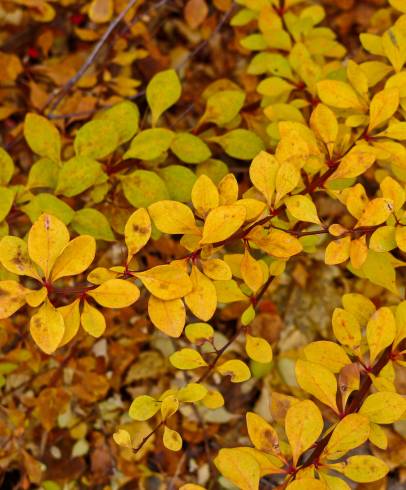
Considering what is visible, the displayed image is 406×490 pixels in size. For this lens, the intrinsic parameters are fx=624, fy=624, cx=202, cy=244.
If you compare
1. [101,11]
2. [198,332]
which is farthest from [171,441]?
[101,11]

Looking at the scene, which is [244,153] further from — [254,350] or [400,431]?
[400,431]

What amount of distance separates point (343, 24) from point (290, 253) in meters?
1.05

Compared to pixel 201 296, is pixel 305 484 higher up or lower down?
lower down

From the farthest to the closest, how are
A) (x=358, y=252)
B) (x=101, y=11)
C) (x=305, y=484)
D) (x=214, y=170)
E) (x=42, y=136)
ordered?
1. (x=101, y=11)
2. (x=214, y=170)
3. (x=42, y=136)
4. (x=358, y=252)
5. (x=305, y=484)

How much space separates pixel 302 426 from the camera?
831 millimetres

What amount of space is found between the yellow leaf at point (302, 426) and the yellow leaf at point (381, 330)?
0.14 meters

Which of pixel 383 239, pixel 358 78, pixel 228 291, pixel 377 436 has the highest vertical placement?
pixel 358 78

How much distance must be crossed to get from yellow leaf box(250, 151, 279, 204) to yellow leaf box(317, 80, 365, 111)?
0.21 m

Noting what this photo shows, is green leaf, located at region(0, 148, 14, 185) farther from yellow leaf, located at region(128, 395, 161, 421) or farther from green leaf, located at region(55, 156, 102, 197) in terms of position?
yellow leaf, located at region(128, 395, 161, 421)

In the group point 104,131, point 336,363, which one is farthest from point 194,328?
point 104,131

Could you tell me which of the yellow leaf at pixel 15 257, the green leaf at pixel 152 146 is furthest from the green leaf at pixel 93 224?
the yellow leaf at pixel 15 257

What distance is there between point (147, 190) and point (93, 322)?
299 mm

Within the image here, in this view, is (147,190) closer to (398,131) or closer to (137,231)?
(137,231)

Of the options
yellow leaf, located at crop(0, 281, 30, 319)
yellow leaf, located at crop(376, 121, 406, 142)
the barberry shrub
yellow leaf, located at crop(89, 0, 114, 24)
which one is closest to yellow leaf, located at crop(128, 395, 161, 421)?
the barberry shrub
